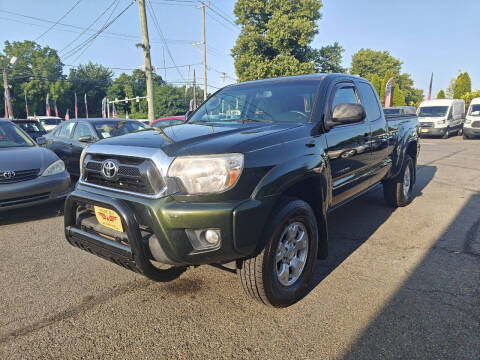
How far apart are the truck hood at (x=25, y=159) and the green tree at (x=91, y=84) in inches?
2746

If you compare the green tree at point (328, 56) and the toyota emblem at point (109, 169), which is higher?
the green tree at point (328, 56)

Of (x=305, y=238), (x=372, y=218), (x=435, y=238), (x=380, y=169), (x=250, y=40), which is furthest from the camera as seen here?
(x=250, y=40)

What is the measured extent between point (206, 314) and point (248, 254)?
68cm

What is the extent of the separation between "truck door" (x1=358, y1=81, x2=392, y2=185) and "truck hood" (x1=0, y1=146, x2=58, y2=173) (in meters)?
4.68

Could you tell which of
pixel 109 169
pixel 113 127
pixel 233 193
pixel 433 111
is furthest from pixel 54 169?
pixel 433 111

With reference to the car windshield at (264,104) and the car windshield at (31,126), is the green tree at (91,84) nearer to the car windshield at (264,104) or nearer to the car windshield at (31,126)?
the car windshield at (31,126)

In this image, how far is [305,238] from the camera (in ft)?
A: 8.80

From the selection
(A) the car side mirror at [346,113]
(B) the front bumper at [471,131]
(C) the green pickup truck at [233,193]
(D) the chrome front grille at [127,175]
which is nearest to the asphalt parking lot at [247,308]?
(C) the green pickup truck at [233,193]

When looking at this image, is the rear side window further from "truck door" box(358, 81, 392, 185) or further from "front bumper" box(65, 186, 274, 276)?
"front bumper" box(65, 186, 274, 276)

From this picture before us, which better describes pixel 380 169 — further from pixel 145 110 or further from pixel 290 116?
pixel 145 110

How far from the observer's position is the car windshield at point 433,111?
746 inches

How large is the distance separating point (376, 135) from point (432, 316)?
229cm

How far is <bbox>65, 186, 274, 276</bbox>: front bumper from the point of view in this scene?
204 cm

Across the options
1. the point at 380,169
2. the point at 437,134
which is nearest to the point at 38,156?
the point at 380,169
